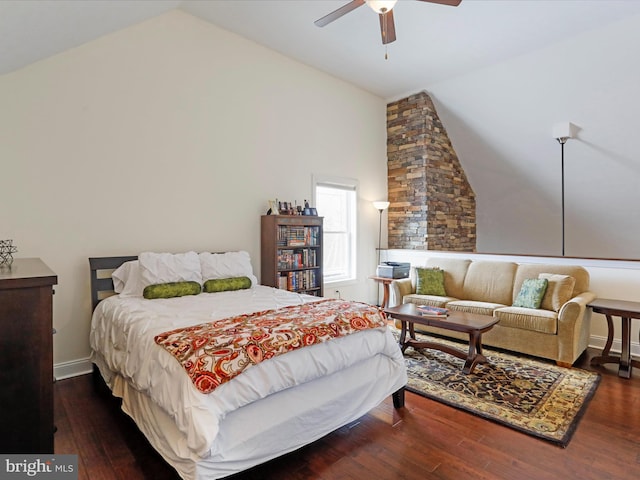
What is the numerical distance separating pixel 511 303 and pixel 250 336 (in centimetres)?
341

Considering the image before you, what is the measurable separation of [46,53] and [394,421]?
3.87 m

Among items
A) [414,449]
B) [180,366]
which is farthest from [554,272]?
[180,366]

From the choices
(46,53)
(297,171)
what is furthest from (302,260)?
(46,53)

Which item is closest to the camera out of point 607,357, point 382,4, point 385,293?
point 382,4

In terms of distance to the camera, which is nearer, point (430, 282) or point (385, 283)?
point (430, 282)

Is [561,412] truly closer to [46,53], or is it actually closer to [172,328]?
[172,328]

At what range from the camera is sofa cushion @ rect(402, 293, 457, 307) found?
4137 mm

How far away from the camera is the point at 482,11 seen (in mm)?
3545

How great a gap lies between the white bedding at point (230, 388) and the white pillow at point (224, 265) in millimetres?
778

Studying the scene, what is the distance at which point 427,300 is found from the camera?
14.0ft

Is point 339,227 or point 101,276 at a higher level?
point 339,227

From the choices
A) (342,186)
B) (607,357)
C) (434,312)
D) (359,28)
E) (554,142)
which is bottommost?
(607,357)

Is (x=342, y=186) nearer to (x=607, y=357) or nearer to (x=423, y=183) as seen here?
(x=423, y=183)

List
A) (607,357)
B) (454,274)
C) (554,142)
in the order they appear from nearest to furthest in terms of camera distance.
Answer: (607,357), (454,274), (554,142)
